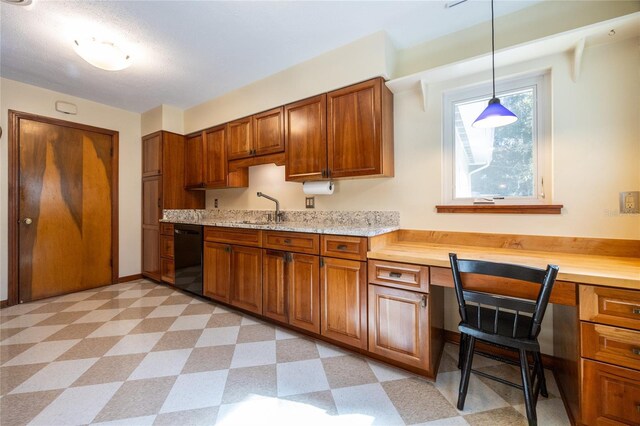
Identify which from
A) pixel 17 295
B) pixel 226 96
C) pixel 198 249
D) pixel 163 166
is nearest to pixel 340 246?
pixel 198 249

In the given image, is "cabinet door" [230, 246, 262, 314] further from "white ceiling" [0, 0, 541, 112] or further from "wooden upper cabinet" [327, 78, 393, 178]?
"white ceiling" [0, 0, 541, 112]

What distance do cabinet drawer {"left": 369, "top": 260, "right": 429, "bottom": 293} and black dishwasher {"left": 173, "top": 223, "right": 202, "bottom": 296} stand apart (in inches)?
84.0

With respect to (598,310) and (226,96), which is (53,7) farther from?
(598,310)

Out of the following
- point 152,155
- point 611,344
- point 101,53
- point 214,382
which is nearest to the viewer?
point 611,344

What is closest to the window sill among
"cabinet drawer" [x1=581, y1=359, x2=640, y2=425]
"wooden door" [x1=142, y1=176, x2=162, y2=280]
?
"cabinet drawer" [x1=581, y1=359, x2=640, y2=425]

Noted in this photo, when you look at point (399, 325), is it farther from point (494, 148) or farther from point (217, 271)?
point (217, 271)

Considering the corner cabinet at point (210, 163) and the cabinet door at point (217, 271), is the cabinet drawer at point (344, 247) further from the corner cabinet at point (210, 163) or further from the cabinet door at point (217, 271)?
the corner cabinet at point (210, 163)

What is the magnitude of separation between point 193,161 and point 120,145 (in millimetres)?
1103

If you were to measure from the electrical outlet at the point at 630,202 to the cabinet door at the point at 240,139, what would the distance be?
3.02 m

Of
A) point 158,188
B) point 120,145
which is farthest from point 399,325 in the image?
point 120,145

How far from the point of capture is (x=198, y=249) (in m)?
3.01

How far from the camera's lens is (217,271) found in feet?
9.22

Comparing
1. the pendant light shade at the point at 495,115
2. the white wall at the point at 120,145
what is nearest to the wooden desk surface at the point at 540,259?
the pendant light shade at the point at 495,115

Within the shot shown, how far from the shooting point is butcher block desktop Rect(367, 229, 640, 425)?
1126 millimetres
